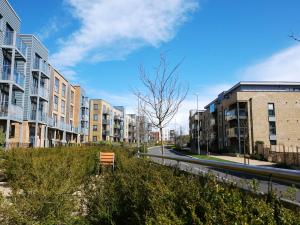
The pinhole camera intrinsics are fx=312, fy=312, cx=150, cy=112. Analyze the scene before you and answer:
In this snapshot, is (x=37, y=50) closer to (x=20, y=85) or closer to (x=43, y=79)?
(x=43, y=79)

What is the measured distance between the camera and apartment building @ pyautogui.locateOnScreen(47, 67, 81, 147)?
45381 millimetres

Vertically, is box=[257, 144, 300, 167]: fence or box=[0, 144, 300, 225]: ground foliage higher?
box=[0, 144, 300, 225]: ground foliage

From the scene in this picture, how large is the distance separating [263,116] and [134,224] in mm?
42760

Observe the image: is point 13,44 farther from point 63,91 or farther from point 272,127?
point 272,127

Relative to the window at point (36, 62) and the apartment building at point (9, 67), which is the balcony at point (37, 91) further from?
the apartment building at point (9, 67)

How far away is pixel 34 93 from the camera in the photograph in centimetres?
3666

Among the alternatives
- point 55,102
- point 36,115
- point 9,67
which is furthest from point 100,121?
point 9,67

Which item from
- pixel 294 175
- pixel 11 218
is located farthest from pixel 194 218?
pixel 11 218

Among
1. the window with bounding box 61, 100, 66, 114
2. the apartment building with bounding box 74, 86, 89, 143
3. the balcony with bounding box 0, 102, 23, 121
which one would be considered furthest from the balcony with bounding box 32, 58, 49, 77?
the apartment building with bounding box 74, 86, 89, 143

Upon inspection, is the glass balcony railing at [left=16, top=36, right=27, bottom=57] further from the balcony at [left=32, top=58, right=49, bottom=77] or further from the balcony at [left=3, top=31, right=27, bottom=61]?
the balcony at [left=32, top=58, right=49, bottom=77]

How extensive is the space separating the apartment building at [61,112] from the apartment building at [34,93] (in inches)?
176

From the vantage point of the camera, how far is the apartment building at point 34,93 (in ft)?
117

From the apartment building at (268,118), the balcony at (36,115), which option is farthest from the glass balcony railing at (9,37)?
the apartment building at (268,118)

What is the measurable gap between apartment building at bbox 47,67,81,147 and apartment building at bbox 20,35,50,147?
4.46 m
